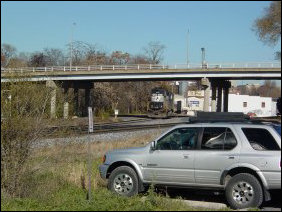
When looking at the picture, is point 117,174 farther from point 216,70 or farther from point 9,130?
point 216,70

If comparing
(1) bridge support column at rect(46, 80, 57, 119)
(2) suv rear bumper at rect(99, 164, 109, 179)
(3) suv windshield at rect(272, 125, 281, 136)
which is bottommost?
(2) suv rear bumper at rect(99, 164, 109, 179)

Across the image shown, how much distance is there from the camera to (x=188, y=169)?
985 cm

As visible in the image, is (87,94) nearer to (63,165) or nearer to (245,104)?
(245,104)

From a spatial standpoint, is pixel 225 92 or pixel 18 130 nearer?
pixel 18 130

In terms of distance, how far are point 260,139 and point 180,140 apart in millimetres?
1767

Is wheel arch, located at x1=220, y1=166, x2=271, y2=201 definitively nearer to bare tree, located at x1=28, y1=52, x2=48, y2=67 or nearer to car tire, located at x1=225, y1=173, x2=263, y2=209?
car tire, located at x1=225, y1=173, x2=263, y2=209

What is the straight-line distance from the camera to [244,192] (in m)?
9.19

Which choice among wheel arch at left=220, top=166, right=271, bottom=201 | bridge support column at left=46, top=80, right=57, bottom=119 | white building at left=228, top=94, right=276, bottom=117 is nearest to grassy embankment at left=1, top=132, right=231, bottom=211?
bridge support column at left=46, top=80, right=57, bottom=119

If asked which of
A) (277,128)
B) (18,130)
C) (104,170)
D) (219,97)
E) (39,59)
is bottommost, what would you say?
(104,170)

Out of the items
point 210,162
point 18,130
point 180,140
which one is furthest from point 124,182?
point 18,130

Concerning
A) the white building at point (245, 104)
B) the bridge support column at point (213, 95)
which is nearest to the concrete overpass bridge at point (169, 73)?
the bridge support column at point (213, 95)

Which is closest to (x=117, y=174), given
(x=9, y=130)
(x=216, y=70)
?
(x=9, y=130)

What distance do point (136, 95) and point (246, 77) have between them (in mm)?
37451

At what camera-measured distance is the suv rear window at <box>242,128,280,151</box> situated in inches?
368
